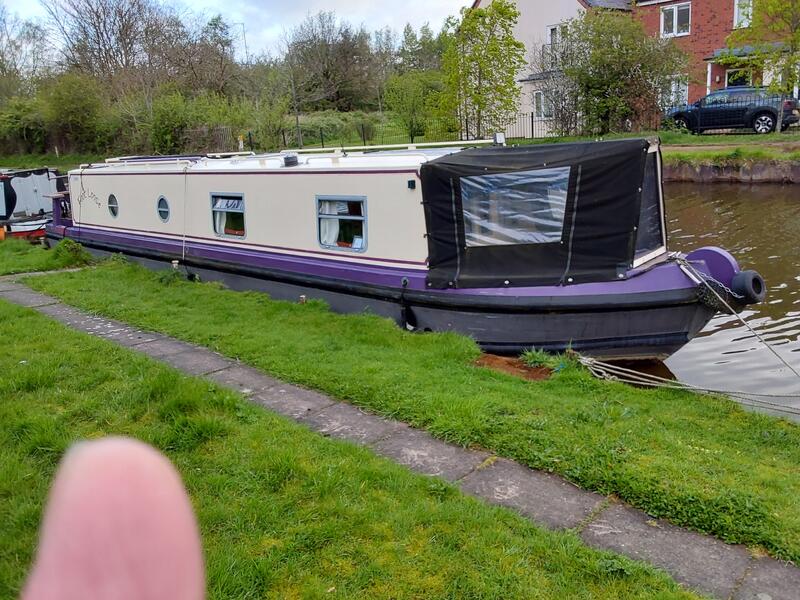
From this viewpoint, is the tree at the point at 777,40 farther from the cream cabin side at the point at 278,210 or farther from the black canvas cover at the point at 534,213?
Result: the cream cabin side at the point at 278,210

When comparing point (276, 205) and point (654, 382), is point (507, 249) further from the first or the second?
point (276, 205)

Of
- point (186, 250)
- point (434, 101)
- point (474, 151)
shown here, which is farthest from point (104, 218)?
point (434, 101)

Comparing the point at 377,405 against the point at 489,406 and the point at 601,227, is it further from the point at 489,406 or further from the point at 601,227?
the point at 601,227

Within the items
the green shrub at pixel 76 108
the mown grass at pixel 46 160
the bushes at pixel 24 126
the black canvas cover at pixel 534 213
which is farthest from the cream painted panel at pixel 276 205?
the bushes at pixel 24 126

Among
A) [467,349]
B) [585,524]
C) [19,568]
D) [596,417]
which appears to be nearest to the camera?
[19,568]

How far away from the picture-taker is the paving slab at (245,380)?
18.5 feet

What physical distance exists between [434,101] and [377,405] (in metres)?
21.8

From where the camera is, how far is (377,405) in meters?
5.14

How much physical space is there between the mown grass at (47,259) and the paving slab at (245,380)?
23.7 ft

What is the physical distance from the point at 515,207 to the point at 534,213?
208mm

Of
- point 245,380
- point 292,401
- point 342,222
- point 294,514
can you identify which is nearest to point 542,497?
point 294,514

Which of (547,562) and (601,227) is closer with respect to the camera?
(547,562)

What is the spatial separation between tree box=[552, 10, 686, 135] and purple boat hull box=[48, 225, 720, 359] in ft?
63.1

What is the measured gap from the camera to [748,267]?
11.5 m
